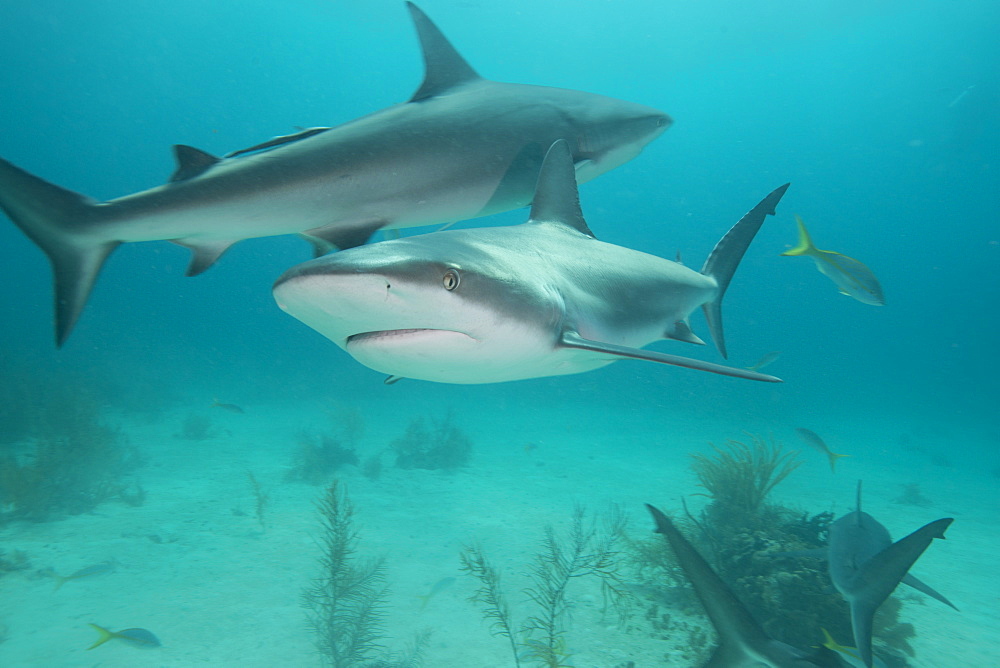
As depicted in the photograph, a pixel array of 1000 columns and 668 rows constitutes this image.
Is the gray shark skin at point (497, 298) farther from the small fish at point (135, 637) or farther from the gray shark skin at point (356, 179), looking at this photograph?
the small fish at point (135, 637)

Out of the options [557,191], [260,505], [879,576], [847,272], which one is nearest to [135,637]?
[260,505]

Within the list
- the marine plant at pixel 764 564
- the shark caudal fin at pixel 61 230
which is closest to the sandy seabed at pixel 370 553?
the marine plant at pixel 764 564

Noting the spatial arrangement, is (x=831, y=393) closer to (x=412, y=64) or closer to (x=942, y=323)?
(x=942, y=323)

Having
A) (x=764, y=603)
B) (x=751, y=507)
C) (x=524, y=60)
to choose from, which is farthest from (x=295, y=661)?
(x=524, y=60)

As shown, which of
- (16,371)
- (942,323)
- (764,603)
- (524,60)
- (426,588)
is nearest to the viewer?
(764,603)

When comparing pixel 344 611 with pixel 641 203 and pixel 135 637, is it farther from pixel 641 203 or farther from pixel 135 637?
pixel 641 203

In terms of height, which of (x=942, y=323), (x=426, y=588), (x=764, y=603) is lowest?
(x=426, y=588)

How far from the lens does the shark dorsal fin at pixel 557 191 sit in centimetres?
297

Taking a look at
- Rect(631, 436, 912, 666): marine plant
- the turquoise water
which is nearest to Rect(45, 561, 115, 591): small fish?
the turquoise water

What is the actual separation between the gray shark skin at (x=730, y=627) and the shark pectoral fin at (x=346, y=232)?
217 cm

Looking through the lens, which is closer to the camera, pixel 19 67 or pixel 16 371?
pixel 16 371

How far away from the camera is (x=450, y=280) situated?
1569mm

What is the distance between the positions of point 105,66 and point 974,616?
87.7 meters

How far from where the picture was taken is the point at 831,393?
4809 centimetres
